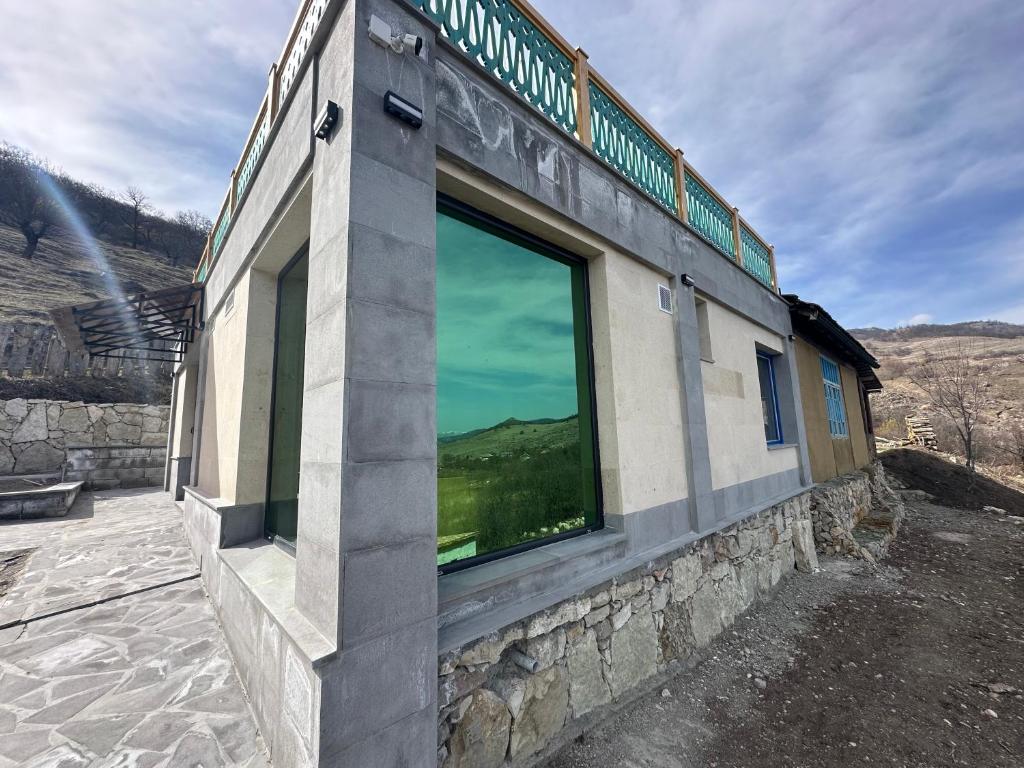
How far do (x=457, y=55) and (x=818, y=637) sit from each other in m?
6.54

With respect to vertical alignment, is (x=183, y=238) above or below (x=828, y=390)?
above

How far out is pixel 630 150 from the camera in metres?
4.39

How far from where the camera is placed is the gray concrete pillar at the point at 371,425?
1742 millimetres

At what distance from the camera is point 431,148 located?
2.37 metres

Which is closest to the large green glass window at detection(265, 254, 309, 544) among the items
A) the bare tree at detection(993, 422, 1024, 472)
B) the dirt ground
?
the dirt ground

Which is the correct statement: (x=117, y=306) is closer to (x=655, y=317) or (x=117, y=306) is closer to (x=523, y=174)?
(x=523, y=174)

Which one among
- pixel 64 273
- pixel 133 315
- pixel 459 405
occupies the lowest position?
pixel 459 405

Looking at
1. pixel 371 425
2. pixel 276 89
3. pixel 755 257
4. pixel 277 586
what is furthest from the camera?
pixel 755 257

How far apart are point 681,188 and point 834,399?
27.8ft

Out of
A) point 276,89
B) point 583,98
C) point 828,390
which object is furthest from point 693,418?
point 828,390

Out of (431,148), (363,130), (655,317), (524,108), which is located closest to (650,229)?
(655,317)

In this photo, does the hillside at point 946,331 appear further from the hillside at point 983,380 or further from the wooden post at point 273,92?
the wooden post at point 273,92

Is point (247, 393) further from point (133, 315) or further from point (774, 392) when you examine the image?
point (774, 392)

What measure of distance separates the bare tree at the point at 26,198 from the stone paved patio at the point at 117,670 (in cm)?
3284
